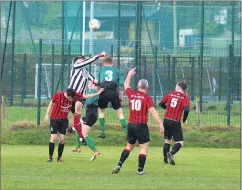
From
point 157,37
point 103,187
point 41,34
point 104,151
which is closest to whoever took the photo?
point 103,187

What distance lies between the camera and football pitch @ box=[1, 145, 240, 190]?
16.3m

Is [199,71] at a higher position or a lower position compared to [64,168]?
higher

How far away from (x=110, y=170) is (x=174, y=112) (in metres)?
2.46

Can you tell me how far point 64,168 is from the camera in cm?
1928

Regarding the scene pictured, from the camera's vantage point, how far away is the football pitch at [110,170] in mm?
16344

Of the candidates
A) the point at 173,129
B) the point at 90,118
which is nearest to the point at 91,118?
the point at 90,118

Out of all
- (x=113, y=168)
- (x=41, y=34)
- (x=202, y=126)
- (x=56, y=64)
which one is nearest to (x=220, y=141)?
(x=202, y=126)

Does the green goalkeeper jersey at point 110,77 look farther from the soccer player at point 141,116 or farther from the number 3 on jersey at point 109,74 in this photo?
the soccer player at point 141,116

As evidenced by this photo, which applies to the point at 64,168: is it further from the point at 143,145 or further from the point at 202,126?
the point at 202,126

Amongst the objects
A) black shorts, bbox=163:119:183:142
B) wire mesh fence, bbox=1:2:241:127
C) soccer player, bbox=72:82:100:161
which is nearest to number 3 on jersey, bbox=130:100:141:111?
black shorts, bbox=163:119:183:142

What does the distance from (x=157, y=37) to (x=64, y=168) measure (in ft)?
66.4

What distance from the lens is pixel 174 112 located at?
2077cm

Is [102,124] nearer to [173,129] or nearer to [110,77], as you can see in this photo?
[110,77]

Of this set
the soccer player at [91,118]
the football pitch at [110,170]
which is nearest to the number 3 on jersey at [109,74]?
the soccer player at [91,118]
